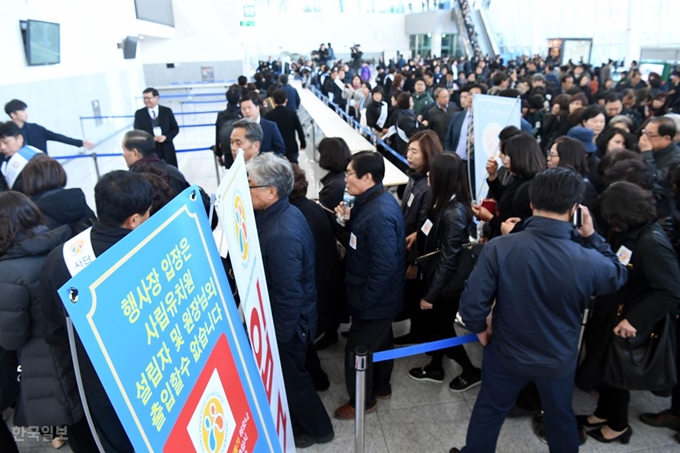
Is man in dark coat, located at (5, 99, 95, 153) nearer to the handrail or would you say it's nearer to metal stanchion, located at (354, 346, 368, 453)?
the handrail

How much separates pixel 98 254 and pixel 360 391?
1210 millimetres

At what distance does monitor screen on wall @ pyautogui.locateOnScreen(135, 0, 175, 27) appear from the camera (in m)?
14.3

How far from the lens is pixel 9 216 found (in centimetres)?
205

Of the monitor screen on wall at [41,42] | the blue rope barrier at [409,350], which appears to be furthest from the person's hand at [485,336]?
the monitor screen on wall at [41,42]

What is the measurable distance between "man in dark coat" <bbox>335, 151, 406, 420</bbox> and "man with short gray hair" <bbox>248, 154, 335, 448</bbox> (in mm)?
330

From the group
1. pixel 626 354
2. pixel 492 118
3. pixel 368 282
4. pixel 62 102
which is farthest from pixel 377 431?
pixel 62 102

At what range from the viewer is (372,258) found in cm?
249

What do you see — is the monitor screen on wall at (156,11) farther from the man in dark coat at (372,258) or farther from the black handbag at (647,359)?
the black handbag at (647,359)

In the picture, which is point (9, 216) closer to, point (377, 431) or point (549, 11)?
point (377, 431)

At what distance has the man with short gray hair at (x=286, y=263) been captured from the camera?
2.10 meters

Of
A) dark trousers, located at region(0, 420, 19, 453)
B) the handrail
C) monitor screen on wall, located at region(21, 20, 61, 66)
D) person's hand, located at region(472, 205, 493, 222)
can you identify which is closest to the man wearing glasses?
person's hand, located at region(472, 205, 493, 222)

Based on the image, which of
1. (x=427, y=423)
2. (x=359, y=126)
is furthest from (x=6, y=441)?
(x=359, y=126)

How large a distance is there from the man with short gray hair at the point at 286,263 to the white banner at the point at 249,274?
0.29 meters

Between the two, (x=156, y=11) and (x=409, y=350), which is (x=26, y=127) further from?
(x=156, y=11)
